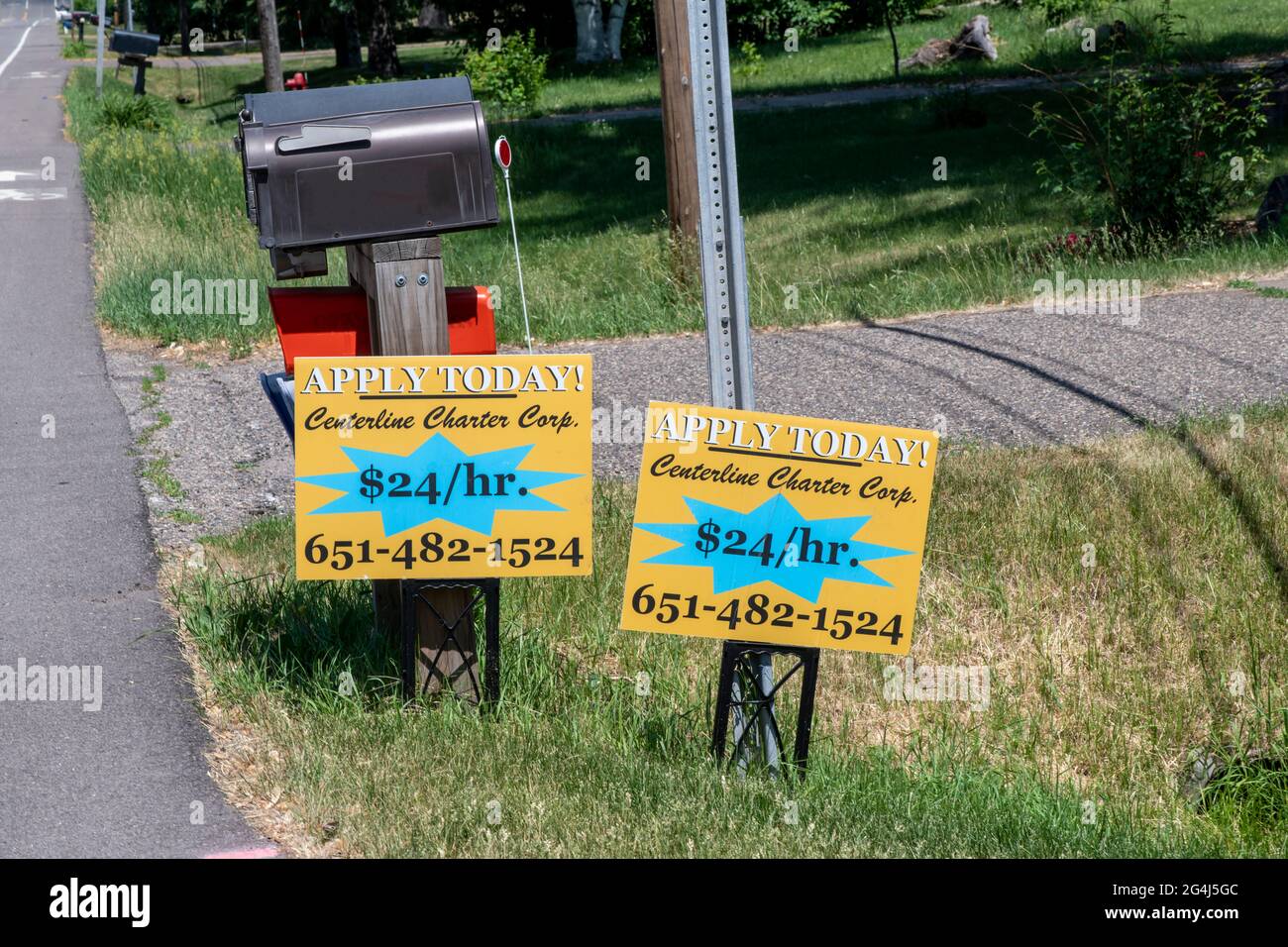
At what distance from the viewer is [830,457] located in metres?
4.12

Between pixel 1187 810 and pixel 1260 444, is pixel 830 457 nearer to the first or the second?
pixel 1187 810

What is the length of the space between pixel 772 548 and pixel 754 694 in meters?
0.59

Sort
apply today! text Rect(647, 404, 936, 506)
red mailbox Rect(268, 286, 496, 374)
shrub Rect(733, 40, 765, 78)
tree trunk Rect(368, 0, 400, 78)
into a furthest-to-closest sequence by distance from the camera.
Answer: tree trunk Rect(368, 0, 400, 78), shrub Rect(733, 40, 765, 78), red mailbox Rect(268, 286, 496, 374), apply today! text Rect(647, 404, 936, 506)

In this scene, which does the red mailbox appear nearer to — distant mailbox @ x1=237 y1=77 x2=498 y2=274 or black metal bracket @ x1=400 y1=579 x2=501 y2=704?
distant mailbox @ x1=237 y1=77 x2=498 y2=274

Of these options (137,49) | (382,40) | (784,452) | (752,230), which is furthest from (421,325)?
(382,40)

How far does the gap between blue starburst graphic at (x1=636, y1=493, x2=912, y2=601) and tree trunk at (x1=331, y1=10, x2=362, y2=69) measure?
4185cm

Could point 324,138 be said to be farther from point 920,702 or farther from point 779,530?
point 920,702

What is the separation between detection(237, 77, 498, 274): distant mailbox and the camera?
13.8ft

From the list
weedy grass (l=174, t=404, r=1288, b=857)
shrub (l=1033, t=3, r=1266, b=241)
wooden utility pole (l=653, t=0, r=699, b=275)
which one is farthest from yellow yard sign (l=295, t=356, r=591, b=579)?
shrub (l=1033, t=3, r=1266, b=241)

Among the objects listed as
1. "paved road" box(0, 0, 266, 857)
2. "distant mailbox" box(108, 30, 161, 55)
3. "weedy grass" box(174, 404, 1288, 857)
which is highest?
"distant mailbox" box(108, 30, 161, 55)

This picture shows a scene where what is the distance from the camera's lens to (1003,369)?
9.24m

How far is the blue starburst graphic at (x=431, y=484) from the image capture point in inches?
173

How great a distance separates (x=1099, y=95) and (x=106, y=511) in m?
10.5
